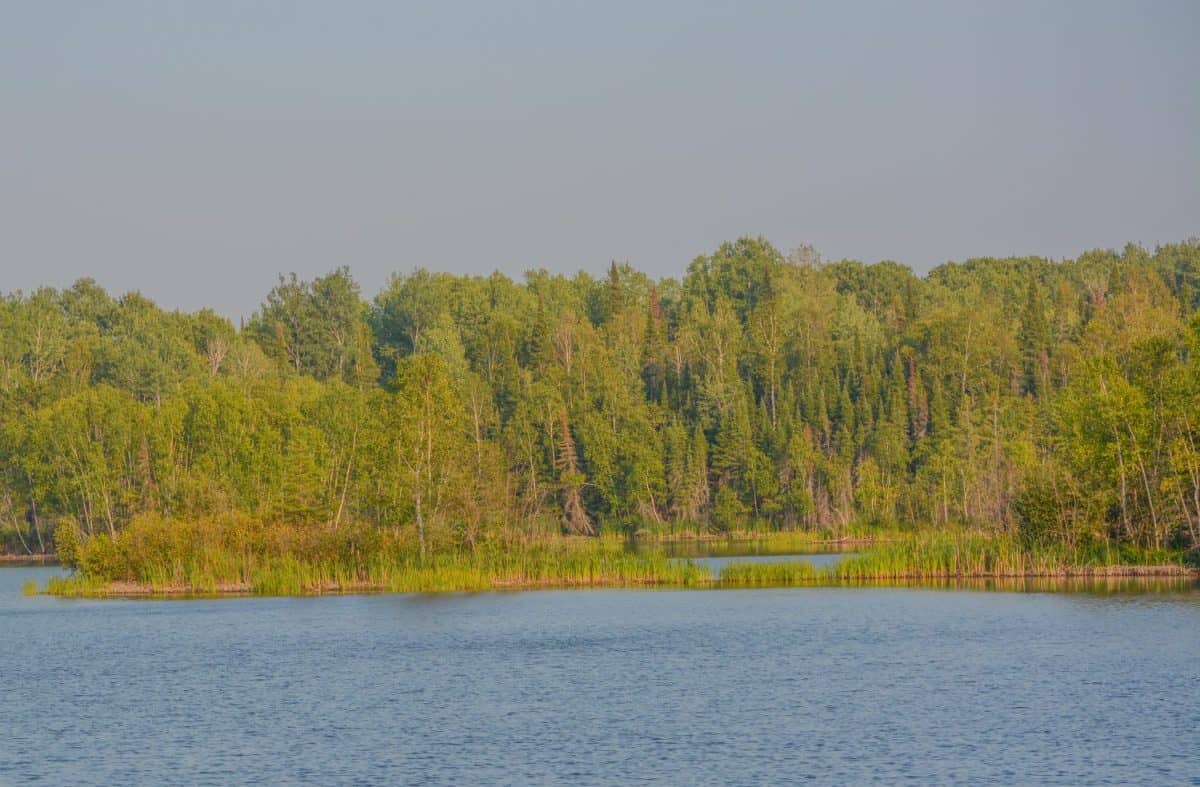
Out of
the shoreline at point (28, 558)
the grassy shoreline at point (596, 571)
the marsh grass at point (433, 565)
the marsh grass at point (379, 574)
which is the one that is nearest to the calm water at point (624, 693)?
the grassy shoreline at point (596, 571)

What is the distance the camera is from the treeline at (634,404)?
71.6m

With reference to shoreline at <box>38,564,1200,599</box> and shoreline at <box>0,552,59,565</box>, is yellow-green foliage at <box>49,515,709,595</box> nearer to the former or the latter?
shoreline at <box>38,564,1200,599</box>

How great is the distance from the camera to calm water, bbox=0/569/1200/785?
95.6ft

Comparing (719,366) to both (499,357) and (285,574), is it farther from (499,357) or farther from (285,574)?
(285,574)

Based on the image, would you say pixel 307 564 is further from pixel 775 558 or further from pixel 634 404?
pixel 634 404

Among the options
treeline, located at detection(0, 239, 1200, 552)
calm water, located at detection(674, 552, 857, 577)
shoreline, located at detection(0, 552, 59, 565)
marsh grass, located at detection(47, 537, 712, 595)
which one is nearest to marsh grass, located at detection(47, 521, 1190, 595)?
marsh grass, located at detection(47, 537, 712, 595)

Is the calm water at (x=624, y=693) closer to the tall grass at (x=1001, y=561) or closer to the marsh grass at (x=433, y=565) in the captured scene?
the tall grass at (x=1001, y=561)

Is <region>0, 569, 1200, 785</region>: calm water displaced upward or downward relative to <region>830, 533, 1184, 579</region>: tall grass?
downward

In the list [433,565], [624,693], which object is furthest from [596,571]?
[624,693]

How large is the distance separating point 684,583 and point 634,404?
7582 cm

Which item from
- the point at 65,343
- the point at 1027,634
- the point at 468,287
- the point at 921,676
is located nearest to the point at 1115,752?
the point at 921,676

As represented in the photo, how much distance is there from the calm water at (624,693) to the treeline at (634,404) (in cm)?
1507

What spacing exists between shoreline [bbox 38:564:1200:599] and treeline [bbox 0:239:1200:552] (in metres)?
2.53

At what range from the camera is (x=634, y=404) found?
5492 inches
